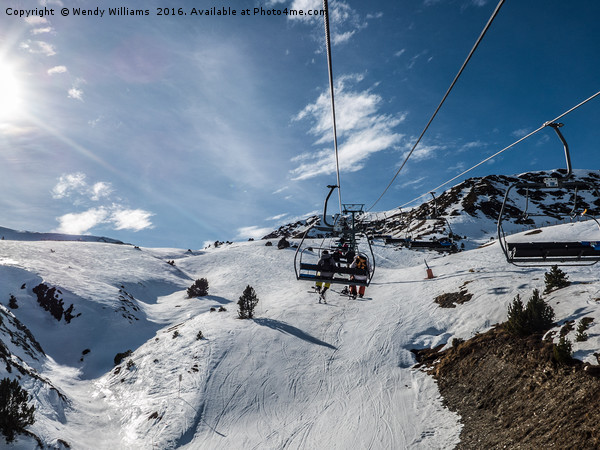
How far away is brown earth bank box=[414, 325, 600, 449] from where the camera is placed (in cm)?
781

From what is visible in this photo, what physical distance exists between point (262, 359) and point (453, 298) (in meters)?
13.4

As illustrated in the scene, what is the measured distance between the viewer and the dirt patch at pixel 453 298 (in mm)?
19714

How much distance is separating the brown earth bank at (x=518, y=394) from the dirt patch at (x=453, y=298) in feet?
17.2

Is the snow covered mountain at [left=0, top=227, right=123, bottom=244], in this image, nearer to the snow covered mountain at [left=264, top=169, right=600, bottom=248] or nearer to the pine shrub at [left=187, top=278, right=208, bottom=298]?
the pine shrub at [left=187, top=278, right=208, bottom=298]

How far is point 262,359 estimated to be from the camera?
1800 cm

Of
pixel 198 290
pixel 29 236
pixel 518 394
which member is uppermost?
pixel 29 236

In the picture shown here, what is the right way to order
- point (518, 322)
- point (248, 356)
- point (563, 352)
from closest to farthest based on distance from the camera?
point (563, 352), point (518, 322), point (248, 356)

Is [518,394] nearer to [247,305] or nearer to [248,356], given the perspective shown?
[248,356]

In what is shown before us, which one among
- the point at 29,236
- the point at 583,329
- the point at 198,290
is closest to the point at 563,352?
the point at 583,329

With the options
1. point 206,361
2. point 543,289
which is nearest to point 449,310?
point 543,289

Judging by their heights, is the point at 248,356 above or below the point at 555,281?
below

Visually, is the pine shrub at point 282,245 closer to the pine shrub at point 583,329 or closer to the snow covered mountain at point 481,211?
the snow covered mountain at point 481,211

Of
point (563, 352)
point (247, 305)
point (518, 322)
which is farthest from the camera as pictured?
point (247, 305)

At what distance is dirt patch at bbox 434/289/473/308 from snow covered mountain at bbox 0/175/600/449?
1.07 ft
